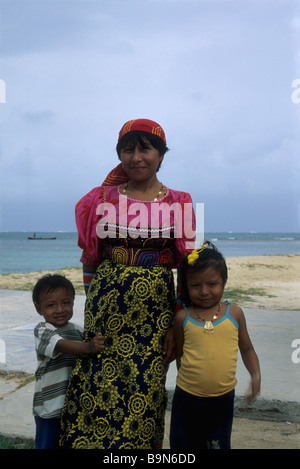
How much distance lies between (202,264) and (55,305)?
749 millimetres

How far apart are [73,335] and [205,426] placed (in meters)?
0.76

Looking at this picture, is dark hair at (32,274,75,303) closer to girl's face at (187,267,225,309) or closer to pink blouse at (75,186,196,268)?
pink blouse at (75,186,196,268)

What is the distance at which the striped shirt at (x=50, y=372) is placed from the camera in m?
2.31

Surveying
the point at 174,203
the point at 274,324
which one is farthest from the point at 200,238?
the point at 274,324

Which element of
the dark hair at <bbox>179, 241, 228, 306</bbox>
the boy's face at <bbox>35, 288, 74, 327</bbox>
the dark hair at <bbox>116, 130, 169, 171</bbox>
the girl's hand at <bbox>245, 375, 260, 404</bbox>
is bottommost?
the girl's hand at <bbox>245, 375, 260, 404</bbox>

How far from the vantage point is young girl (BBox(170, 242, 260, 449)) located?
223cm

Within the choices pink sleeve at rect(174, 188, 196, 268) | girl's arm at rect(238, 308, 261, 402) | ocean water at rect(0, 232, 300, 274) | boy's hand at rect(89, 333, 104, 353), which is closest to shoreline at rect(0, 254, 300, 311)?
ocean water at rect(0, 232, 300, 274)

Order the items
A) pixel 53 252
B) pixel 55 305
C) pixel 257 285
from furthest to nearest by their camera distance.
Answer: pixel 53 252, pixel 257 285, pixel 55 305

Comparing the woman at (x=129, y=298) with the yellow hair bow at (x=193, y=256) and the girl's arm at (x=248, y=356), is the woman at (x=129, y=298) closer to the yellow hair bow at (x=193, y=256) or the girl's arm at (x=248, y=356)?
the yellow hair bow at (x=193, y=256)

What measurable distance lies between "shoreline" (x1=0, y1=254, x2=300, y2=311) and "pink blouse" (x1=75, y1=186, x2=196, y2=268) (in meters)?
6.43

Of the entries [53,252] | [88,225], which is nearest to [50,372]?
[88,225]

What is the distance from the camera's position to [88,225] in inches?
93.7

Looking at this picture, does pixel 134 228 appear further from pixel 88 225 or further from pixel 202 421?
pixel 202 421
